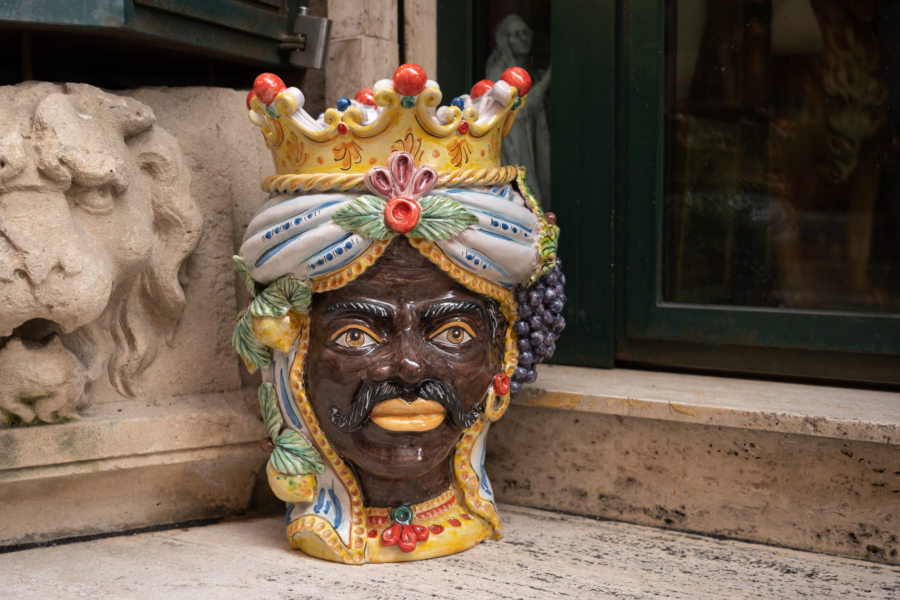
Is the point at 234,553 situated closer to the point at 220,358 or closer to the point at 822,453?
the point at 220,358

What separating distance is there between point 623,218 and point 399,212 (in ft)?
3.05

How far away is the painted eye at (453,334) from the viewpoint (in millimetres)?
2285

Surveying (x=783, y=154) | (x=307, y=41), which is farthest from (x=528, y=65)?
(x=783, y=154)

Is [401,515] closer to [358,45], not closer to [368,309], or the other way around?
[368,309]

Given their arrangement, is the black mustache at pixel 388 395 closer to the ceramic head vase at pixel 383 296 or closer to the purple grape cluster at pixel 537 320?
the ceramic head vase at pixel 383 296

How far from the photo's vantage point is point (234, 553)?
2373 mm

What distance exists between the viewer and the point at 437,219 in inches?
86.2

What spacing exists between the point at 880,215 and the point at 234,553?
184 cm

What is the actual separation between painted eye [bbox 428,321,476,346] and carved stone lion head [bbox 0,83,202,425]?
70cm

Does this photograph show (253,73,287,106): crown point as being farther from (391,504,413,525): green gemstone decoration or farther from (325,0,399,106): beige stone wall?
(391,504,413,525): green gemstone decoration

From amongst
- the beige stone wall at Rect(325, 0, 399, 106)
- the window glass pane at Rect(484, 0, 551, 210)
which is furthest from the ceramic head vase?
the window glass pane at Rect(484, 0, 551, 210)

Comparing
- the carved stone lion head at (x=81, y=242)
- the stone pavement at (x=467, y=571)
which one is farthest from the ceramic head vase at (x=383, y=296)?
the carved stone lion head at (x=81, y=242)

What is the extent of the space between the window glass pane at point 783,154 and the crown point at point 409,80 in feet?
3.27

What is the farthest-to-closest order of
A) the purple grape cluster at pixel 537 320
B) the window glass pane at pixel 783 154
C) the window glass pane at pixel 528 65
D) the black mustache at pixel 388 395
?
the window glass pane at pixel 528 65 → the window glass pane at pixel 783 154 → the purple grape cluster at pixel 537 320 → the black mustache at pixel 388 395
